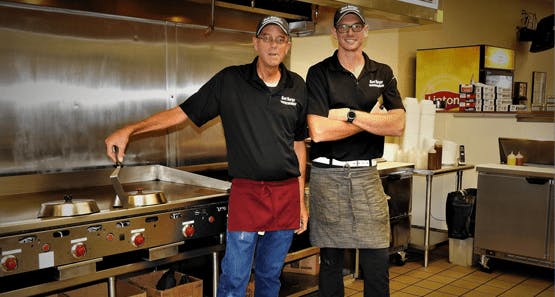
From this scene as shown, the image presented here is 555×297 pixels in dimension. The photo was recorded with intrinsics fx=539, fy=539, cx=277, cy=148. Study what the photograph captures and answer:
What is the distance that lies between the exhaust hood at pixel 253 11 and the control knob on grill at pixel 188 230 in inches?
50.3

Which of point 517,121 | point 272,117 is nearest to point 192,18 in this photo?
point 272,117

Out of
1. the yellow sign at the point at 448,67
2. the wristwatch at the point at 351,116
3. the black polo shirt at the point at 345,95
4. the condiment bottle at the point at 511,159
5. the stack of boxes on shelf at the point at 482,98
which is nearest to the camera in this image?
the wristwatch at the point at 351,116

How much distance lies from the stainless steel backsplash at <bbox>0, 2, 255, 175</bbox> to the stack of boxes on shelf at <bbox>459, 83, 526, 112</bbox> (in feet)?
12.5

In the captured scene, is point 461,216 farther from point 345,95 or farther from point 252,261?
point 252,261

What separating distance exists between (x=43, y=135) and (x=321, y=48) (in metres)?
2.96

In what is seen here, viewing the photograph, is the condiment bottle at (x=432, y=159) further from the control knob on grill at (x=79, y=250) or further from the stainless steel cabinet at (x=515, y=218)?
the control knob on grill at (x=79, y=250)

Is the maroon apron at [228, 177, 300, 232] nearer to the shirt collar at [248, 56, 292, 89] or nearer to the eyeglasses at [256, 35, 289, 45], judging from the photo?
the shirt collar at [248, 56, 292, 89]

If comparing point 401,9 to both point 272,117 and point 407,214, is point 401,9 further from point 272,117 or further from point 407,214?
point 407,214

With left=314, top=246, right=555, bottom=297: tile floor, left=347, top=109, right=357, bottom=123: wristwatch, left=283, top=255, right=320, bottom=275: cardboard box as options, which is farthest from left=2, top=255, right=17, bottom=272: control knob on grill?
left=314, top=246, right=555, bottom=297: tile floor

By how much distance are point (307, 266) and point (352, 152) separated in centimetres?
126

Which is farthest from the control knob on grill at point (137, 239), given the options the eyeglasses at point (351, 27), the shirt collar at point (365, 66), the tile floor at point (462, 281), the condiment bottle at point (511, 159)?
the condiment bottle at point (511, 159)

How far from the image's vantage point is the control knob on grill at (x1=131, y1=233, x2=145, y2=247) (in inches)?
95.4

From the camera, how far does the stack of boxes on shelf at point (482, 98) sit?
21.3ft

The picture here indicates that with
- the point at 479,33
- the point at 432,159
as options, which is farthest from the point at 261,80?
the point at 479,33
